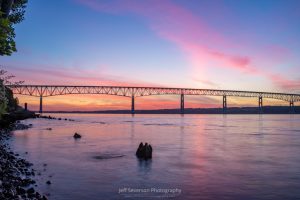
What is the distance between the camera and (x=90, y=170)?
2030 cm

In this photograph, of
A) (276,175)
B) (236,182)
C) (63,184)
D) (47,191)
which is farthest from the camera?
(276,175)

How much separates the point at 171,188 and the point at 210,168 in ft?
22.9

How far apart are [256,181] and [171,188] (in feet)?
15.4

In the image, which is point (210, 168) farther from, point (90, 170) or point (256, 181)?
point (90, 170)

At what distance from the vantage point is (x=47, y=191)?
14.2 meters

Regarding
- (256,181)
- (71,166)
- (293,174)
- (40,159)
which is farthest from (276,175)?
(40,159)

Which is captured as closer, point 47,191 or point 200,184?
point 47,191

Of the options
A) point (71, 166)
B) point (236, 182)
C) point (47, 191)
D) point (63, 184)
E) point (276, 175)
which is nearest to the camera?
point (47, 191)

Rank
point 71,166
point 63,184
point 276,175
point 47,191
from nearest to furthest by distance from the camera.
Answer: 1. point 47,191
2. point 63,184
3. point 276,175
4. point 71,166

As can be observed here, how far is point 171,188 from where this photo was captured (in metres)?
16.0

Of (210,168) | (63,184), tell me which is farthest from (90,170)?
(210,168)

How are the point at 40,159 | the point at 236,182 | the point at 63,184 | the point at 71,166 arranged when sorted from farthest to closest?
the point at 40,159 < the point at 71,166 < the point at 236,182 < the point at 63,184

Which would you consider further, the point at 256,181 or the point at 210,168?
the point at 210,168

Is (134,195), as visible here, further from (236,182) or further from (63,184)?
(236,182)
